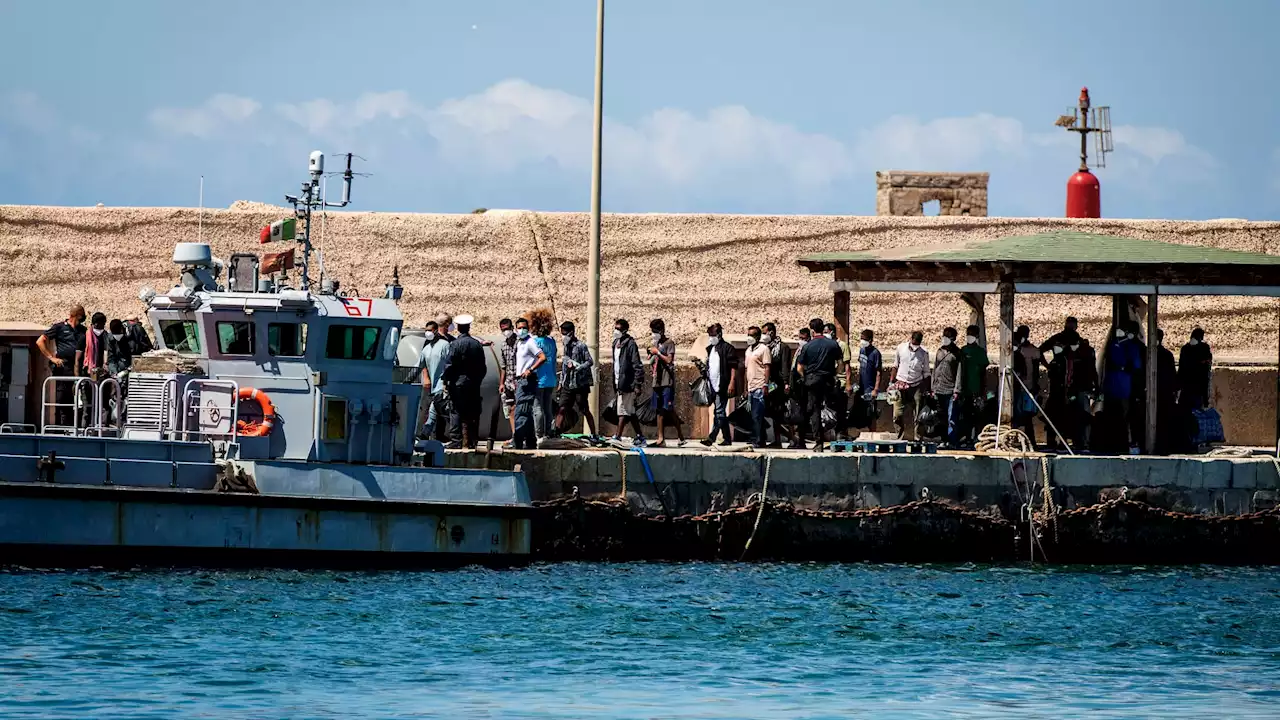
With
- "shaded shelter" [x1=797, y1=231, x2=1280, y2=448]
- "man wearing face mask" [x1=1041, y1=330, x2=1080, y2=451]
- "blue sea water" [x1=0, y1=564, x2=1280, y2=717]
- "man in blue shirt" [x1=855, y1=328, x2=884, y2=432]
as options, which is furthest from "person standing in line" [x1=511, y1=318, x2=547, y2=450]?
"man wearing face mask" [x1=1041, y1=330, x2=1080, y2=451]

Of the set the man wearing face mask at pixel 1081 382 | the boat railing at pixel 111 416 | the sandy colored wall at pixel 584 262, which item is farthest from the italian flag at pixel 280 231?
the sandy colored wall at pixel 584 262

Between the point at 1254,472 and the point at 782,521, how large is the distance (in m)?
5.18

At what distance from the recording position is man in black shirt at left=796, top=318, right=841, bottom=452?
22969 mm

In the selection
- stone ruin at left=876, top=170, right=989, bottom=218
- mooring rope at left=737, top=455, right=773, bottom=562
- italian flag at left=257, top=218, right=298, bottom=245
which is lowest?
mooring rope at left=737, top=455, right=773, bottom=562

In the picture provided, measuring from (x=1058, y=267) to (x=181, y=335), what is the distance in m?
9.55

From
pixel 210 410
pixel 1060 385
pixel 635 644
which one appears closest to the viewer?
pixel 635 644

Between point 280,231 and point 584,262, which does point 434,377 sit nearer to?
point 280,231

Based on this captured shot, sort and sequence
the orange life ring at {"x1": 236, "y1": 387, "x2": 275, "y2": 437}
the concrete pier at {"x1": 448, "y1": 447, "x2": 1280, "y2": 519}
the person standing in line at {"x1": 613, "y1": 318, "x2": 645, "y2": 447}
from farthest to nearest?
the person standing in line at {"x1": 613, "y1": 318, "x2": 645, "y2": 447}, the concrete pier at {"x1": 448, "y1": 447, "x2": 1280, "y2": 519}, the orange life ring at {"x1": 236, "y1": 387, "x2": 275, "y2": 437}

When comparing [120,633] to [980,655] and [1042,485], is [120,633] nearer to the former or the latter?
[980,655]

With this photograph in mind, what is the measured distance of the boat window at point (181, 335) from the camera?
66.9 ft

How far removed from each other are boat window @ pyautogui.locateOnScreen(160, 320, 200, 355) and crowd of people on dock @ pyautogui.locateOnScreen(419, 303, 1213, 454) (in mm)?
2901

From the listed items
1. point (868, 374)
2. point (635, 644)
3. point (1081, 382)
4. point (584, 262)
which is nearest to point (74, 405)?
point (635, 644)

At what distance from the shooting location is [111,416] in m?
21.0

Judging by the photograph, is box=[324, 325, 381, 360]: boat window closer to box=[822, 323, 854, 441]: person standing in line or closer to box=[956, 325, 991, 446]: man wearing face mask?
box=[822, 323, 854, 441]: person standing in line
